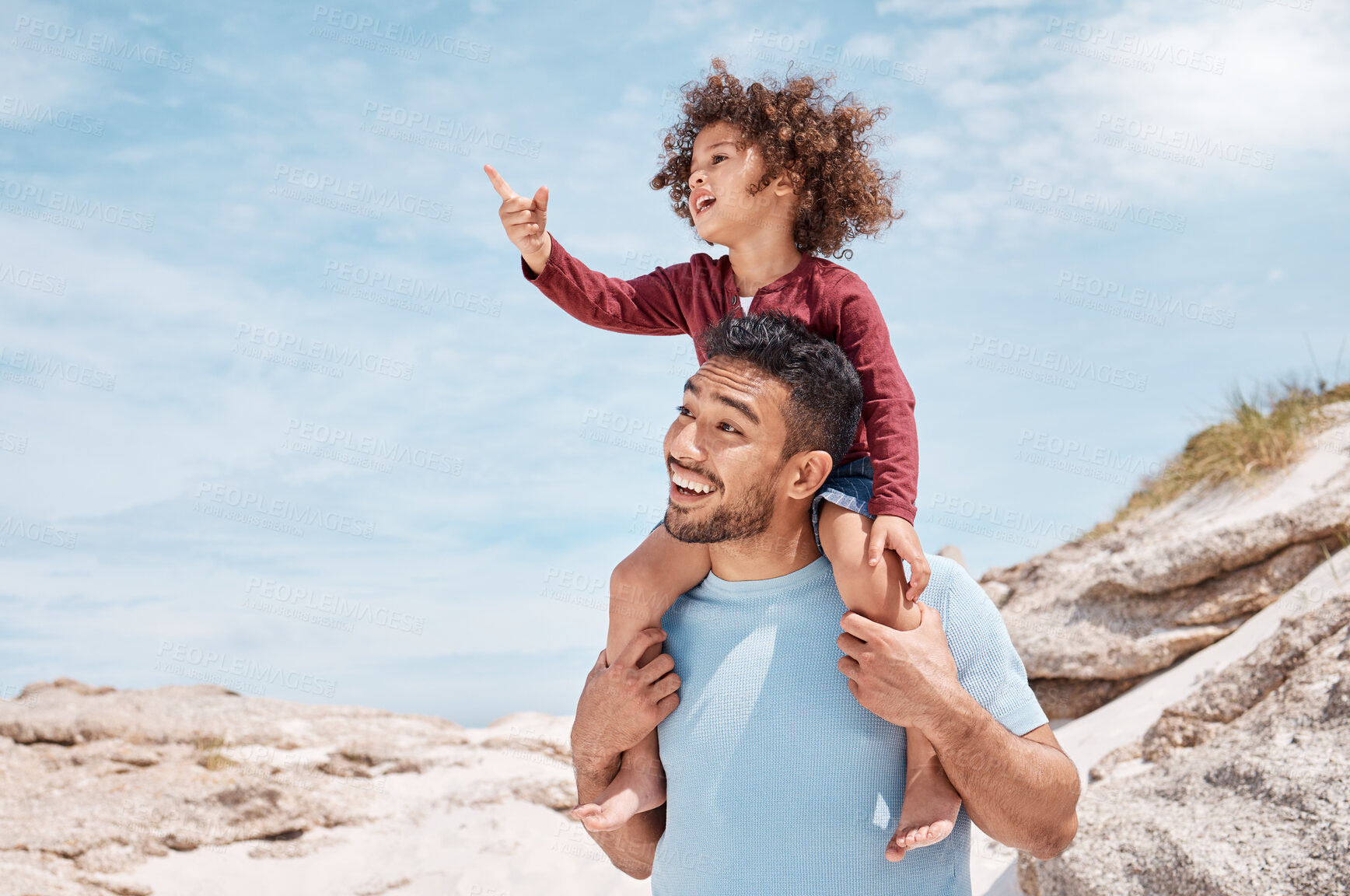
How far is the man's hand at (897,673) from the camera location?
92.1 inches

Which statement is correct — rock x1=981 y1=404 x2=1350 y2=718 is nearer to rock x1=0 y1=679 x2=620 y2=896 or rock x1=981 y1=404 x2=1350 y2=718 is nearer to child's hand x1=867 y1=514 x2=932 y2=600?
rock x1=0 y1=679 x2=620 y2=896

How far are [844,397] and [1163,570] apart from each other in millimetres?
5360

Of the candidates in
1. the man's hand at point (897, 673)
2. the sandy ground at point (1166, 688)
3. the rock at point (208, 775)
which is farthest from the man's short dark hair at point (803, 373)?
the rock at point (208, 775)

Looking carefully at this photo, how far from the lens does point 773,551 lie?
2650 mm

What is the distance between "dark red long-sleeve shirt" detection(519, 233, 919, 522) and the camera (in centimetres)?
254

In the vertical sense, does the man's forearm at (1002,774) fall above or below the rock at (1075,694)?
above

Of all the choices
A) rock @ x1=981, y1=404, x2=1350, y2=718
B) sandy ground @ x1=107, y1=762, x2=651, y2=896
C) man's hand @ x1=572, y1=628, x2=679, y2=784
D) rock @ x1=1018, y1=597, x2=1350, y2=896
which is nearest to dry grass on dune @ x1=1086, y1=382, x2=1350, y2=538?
rock @ x1=981, y1=404, x2=1350, y2=718

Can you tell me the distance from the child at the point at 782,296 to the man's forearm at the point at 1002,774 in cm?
8

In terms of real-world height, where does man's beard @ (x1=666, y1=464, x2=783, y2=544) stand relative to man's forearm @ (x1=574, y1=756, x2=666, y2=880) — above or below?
above

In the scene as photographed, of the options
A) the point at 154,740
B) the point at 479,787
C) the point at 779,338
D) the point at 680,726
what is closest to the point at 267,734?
the point at 154,740

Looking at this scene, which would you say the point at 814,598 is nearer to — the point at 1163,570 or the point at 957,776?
the point at 957,776

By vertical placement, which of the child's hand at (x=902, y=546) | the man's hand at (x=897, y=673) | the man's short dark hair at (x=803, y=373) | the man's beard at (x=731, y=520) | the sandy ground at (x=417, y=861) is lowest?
the sandy ground at (x=417, y=861)

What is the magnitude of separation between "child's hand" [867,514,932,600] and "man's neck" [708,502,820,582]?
0.27 metres

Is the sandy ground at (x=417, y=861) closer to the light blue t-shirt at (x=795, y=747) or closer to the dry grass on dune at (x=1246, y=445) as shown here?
the light blue t-shirt at (x=795, y=747)
